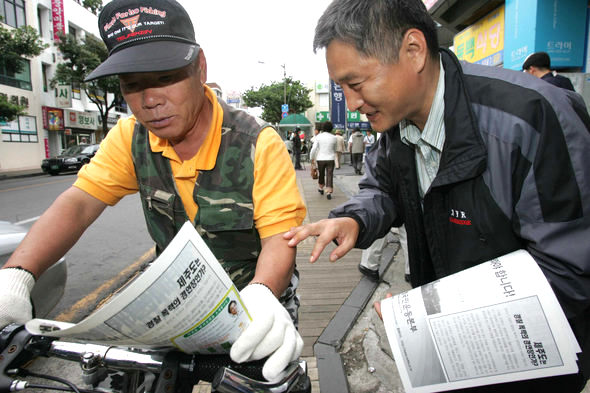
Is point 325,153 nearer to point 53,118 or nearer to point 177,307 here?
point 177,307

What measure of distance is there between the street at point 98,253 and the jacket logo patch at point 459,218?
1441 millimetres

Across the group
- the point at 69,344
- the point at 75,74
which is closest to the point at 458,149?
the point at 69,344

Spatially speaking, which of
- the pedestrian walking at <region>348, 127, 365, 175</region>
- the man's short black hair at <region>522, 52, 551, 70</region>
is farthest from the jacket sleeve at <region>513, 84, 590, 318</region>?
the pedestrian walking at <region>348, 127, 365, 175</region>

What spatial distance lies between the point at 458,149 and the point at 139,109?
1.11 m

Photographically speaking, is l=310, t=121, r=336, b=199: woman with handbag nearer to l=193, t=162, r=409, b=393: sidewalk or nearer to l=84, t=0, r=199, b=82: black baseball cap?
l=193, t=162, r=409, b=393: sidewalk

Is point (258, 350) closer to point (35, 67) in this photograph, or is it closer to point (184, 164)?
point (184, 164)

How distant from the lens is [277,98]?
51.7 metres

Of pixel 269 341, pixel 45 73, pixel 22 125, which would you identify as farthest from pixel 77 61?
pixel 269 341

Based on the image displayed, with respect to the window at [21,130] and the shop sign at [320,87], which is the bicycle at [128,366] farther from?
the shop sign at [320,87]

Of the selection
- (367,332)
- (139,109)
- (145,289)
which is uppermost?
(139,109)

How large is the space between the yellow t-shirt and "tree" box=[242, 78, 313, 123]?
49969mm

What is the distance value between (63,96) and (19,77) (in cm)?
311

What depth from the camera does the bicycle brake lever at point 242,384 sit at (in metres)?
0.81

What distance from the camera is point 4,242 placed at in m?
2.76
